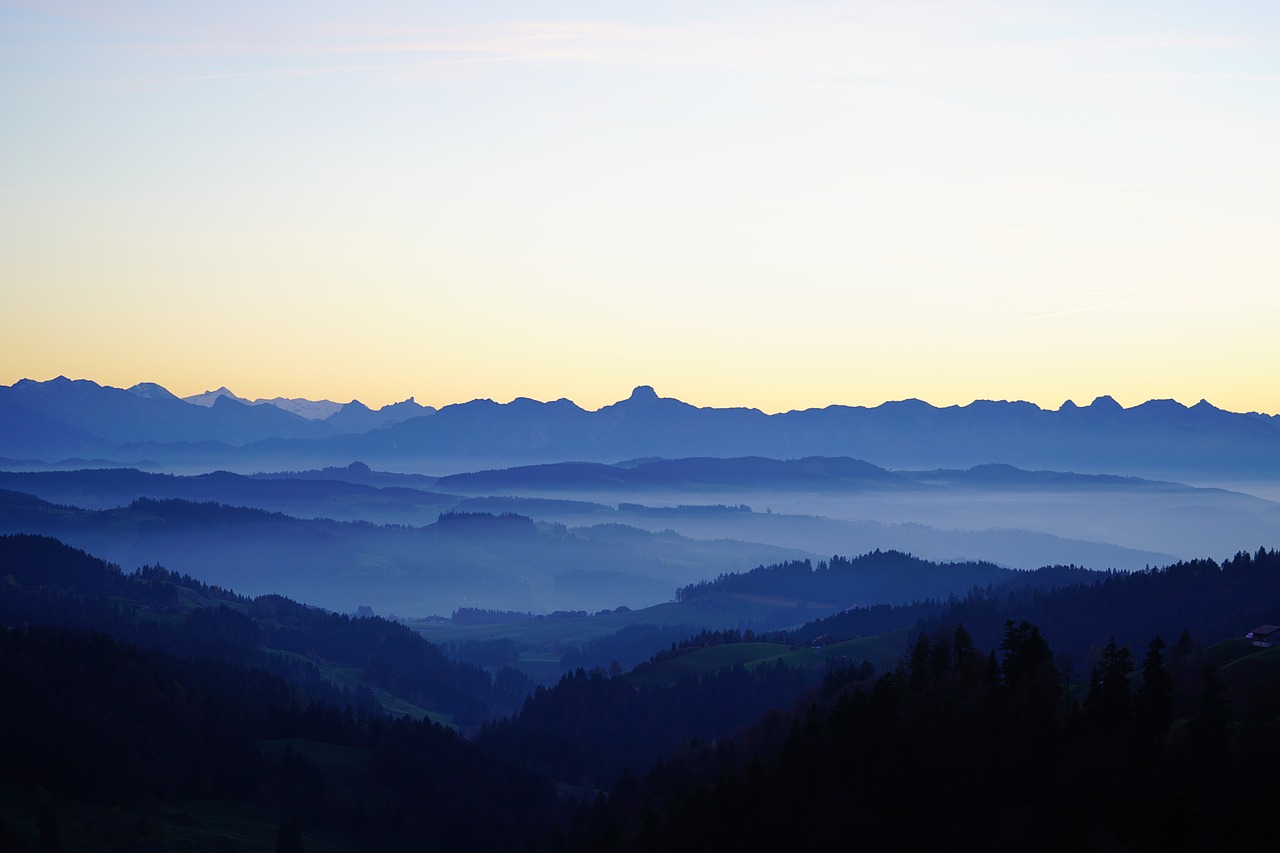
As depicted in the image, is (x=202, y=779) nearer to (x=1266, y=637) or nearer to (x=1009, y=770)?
(x=1009, y=770)

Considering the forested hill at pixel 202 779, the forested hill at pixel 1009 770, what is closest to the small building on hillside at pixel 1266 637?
the forested hill at pixel 1009 770

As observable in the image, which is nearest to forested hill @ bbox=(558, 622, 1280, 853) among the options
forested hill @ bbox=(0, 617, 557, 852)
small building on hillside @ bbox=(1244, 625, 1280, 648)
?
small building on hillside @ bbox=(1244, 625, 1280, 648)

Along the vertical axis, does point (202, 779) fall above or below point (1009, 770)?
below

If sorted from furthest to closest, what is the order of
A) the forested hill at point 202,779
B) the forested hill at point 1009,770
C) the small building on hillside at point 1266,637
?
the forested hill at point 202,779 < the small building on hillside at point 1266,637 < the forested hill at point 1009,770

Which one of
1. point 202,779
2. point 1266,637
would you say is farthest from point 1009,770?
point 202,779

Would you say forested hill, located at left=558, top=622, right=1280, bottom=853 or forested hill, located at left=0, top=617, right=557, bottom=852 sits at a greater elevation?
forested hill, located at left=558, top=622, right=1280, bottom=853

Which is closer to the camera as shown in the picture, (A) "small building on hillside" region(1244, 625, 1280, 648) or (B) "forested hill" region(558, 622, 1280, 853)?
(B) "forested hill" region(558, 622, 1280, 853)

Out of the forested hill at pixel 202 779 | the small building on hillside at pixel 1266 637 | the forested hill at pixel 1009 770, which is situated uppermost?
the small building on hillside at pixel 1266 637

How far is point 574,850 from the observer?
123 meters

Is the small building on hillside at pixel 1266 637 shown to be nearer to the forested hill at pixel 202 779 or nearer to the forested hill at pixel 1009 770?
the forested hill at pixel 1009 770

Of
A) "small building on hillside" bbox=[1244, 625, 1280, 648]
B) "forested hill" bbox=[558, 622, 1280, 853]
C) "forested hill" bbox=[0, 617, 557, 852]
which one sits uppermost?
"small building on hillside" bbox=[1244, 625, 1280, 648]

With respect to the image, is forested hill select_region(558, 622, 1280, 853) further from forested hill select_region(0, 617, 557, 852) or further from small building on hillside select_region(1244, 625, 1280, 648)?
forested hill select_region(0, 617, 557, 852)

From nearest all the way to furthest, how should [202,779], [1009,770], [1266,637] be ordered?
1. [1009,770]
2. [1266,637]
3. [202,779]

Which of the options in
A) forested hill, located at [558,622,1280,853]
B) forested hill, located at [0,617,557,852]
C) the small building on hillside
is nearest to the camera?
forested hill, located at [558,622,1280,853]
